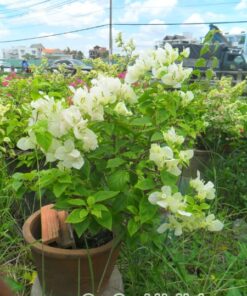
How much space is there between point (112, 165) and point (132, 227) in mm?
215

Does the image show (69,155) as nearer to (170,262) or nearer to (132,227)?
(132,227)

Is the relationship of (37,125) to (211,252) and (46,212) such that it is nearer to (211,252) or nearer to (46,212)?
(46,212)

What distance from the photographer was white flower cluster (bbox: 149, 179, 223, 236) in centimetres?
101

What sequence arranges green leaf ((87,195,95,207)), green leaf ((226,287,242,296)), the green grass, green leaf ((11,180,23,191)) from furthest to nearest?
the green grass, green leaf ((226,287,242,296)), green leaf ((11,180,23,191)), green leaf ((87,195,95,207))

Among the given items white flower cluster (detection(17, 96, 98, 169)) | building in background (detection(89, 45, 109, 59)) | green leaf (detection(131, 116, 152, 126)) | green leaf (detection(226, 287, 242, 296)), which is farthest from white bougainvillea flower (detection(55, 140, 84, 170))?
building in background (detection(89, 45, 109, 59))

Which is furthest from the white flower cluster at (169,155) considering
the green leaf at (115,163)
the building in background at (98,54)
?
the building in background at (98,54)

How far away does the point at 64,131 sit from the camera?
0.97m

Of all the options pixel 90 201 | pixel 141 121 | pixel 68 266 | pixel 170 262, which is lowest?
pixel 170 262

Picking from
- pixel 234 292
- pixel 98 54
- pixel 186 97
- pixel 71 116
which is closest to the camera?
pixel 71 116

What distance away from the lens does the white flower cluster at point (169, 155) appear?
1007 millimetres

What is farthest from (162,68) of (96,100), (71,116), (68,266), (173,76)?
(68,266)

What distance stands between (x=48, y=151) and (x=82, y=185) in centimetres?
17

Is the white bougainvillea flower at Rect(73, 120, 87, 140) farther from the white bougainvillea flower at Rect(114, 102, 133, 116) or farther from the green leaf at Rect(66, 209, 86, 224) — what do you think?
the green leaf at Rect(66, 209, 86, 224)

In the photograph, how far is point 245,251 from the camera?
65.9 inches
